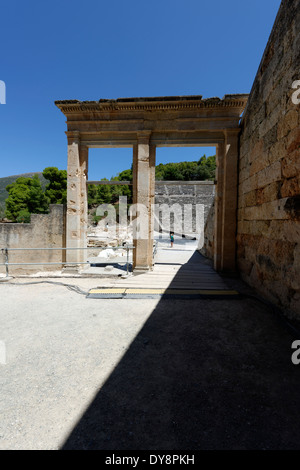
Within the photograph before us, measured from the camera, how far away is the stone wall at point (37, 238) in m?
8.49

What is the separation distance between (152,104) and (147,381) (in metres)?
7.48

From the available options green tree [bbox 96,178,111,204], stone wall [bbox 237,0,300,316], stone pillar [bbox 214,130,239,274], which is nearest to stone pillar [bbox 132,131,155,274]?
stone pillar [bbox 214,130,239,274]

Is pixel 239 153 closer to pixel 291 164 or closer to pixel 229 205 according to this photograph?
pixel 229 205

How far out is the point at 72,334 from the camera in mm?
3062

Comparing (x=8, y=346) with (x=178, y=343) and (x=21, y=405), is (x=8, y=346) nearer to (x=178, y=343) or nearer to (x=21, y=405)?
(x=21, y=405)

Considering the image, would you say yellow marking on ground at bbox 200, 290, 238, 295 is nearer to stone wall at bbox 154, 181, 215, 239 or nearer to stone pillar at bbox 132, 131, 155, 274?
stone pillar at bbox 132, 131, 155, 274

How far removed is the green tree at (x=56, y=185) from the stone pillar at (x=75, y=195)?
27822 millimetres

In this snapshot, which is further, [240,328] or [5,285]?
[5,285]

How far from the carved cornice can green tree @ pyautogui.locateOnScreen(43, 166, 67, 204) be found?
28.2m

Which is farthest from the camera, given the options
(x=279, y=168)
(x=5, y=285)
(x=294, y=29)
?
(x=5, y=285)

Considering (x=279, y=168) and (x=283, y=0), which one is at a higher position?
(x=283, y=0)

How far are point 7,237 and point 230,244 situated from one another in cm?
956
